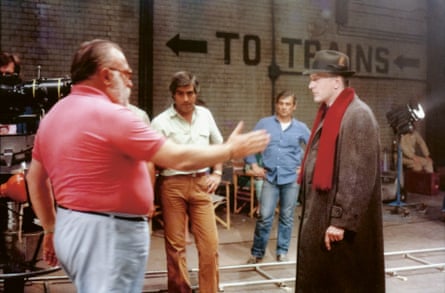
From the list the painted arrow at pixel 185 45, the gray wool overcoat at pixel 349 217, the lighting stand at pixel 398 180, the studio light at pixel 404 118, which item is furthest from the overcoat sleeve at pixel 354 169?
the painted arrow at pixel 185 45

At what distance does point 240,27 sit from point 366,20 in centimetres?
324

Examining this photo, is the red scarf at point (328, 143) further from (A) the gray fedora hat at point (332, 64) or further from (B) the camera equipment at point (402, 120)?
(B) the camera equipment at point (402, 120)

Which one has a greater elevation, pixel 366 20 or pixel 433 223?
pixel 366 20

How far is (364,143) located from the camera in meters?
3.21

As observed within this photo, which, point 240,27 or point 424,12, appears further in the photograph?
point 424,12

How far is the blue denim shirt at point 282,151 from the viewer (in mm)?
5758

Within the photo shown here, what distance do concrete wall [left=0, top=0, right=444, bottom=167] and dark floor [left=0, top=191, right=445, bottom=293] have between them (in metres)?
2.73

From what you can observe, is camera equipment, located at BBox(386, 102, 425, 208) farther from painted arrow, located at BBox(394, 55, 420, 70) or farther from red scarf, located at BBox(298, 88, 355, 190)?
red scarf, located at BBox(298, 88, 355, 190)

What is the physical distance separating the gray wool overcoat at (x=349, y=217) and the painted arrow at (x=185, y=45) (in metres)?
6.31

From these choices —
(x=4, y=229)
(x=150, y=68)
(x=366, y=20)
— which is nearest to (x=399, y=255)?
(x=4, y=229)

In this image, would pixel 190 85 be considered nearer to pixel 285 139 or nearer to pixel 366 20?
pixel 285 139

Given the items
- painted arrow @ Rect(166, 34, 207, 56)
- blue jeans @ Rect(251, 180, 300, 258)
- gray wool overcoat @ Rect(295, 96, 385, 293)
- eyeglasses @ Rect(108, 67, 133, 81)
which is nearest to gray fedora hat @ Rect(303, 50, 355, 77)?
gray wool overcoat @ Rect(295, 96, 385, 293)

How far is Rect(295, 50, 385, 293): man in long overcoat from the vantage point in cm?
319

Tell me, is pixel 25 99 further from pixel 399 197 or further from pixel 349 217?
pixel 399 197
